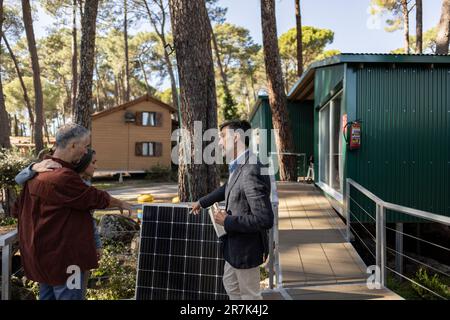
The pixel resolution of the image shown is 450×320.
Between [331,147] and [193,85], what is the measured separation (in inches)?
167

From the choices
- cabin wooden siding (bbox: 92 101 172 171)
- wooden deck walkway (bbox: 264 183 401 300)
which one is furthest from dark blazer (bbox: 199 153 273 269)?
cabin wooden siding (bbox: 92 101 172 171)

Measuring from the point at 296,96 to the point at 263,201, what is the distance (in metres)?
11.7

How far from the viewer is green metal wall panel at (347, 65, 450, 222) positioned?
703cm

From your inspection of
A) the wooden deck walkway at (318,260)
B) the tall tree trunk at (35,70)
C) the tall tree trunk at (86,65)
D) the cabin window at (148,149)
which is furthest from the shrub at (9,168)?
the cabin window at (148,149)

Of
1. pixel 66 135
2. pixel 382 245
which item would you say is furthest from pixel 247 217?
pixel 382 245

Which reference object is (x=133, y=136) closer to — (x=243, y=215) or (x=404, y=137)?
(x=404, y=137)

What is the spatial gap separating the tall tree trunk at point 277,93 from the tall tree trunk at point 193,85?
717 cm

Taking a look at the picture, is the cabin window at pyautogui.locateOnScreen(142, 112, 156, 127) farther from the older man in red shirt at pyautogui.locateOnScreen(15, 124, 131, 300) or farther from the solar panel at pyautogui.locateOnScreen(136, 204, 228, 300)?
the older man in red shirt at pyautogui.locateOnScreen(15, 124, 131, 300)

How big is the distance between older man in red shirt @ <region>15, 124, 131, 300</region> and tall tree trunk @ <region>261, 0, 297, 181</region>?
10.7m

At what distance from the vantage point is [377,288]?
14.2 feet

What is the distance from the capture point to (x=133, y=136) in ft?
77.7

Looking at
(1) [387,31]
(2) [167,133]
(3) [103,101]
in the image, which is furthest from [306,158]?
(3) [103,101]

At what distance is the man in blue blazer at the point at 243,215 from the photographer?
8.61 ft

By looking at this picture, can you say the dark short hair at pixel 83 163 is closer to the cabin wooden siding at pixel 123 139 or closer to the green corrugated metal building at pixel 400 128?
the green corrugated metal building at pixel 400 128
